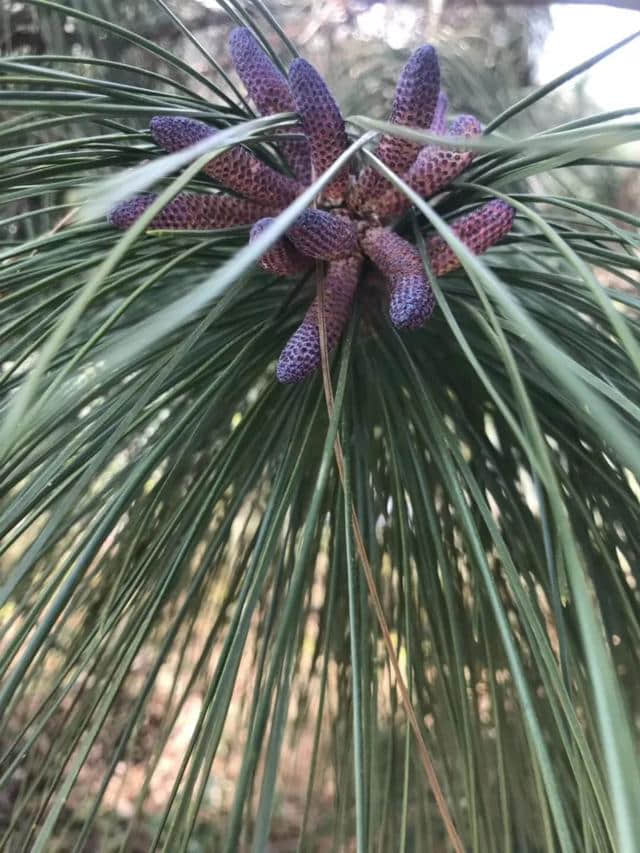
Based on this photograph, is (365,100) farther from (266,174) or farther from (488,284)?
(488,284)

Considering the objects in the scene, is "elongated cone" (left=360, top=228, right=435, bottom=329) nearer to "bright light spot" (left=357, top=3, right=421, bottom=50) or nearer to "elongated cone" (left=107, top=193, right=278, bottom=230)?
"elongated cone" (left=107, top=193, right=278, bottom=230)

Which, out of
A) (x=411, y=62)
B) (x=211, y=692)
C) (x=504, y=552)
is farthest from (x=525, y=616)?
(x=411, y=62)

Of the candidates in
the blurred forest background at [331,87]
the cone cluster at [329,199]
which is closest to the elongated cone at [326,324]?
the cone cluster at [329,199]

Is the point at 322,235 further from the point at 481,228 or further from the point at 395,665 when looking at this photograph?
the point at 395,665

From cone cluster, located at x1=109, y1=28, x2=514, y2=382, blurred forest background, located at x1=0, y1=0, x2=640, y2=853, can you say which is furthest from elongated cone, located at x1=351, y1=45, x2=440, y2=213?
blurred forest background, located at x1=0, y1=0, x2=640, y2=853

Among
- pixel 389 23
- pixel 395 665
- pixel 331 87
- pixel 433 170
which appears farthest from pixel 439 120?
pixel 389 23
